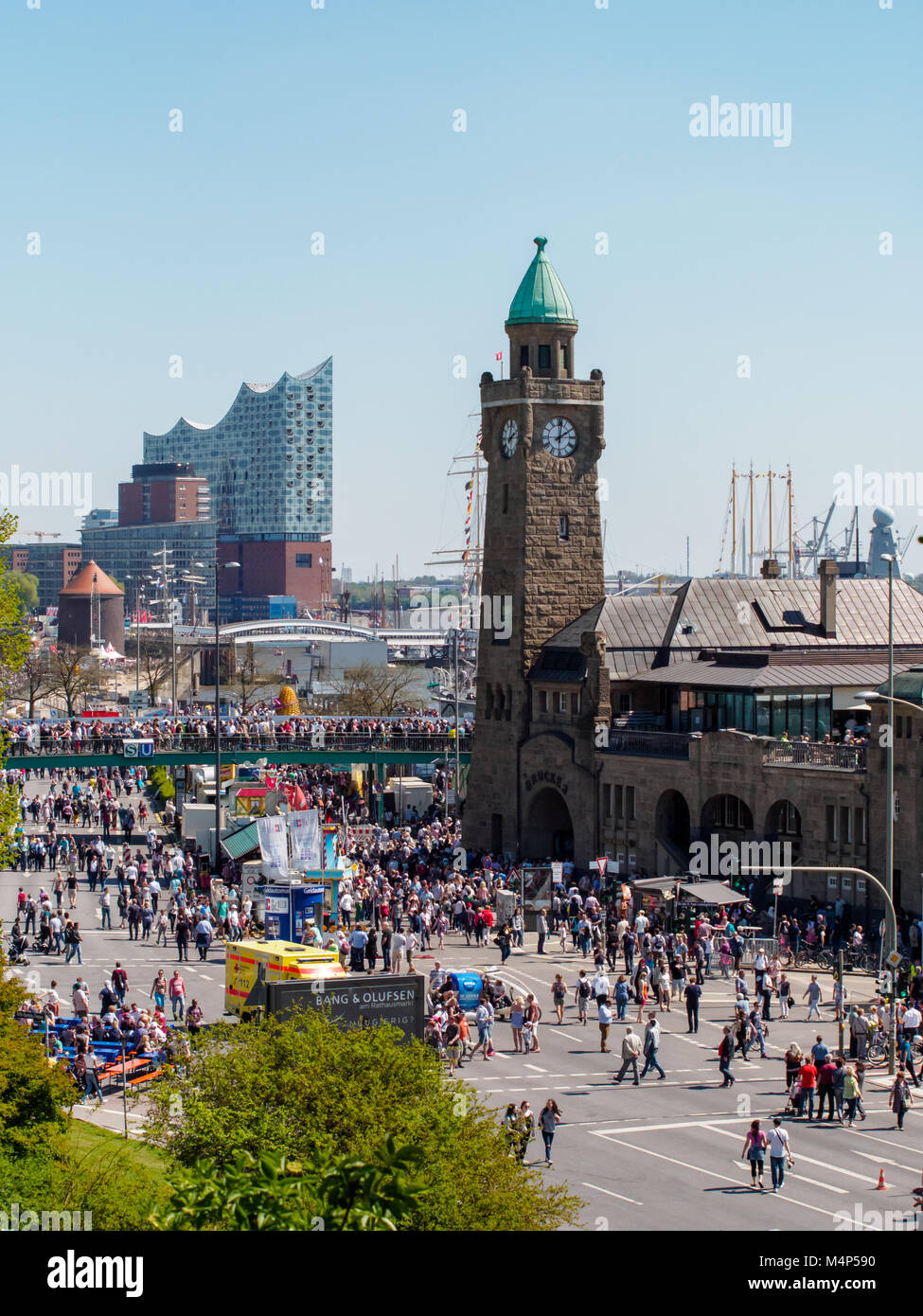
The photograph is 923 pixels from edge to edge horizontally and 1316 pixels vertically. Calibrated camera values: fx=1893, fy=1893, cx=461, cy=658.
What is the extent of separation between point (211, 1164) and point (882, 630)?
171ft

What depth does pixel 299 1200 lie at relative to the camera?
15.3 metres

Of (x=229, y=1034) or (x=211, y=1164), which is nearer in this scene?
(x=211, y=1164)

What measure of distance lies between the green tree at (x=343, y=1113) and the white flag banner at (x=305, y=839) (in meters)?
22.7

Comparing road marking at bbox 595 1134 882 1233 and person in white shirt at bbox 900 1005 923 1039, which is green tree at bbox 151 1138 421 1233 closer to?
road marking at bbox 595 1134 882 1233

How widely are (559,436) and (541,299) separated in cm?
500

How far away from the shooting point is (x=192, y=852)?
5938 cm

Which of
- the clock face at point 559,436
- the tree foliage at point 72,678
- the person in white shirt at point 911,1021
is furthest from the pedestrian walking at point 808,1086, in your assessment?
the tree foliage at point 72,678

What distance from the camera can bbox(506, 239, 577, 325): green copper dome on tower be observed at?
67688mm

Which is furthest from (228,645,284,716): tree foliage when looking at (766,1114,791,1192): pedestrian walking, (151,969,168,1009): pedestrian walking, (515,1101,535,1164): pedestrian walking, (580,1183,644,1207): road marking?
(766,1114,791,1192): pedestrian walking

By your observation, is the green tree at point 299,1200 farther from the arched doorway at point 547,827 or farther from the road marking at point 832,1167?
the arched doorway at point 547,827

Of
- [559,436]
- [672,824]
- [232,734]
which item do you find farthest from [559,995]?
[232,734]


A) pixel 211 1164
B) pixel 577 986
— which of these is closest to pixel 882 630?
pixel 577 986

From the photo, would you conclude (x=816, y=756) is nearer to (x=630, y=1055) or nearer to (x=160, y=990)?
(x=630, y=1055)
